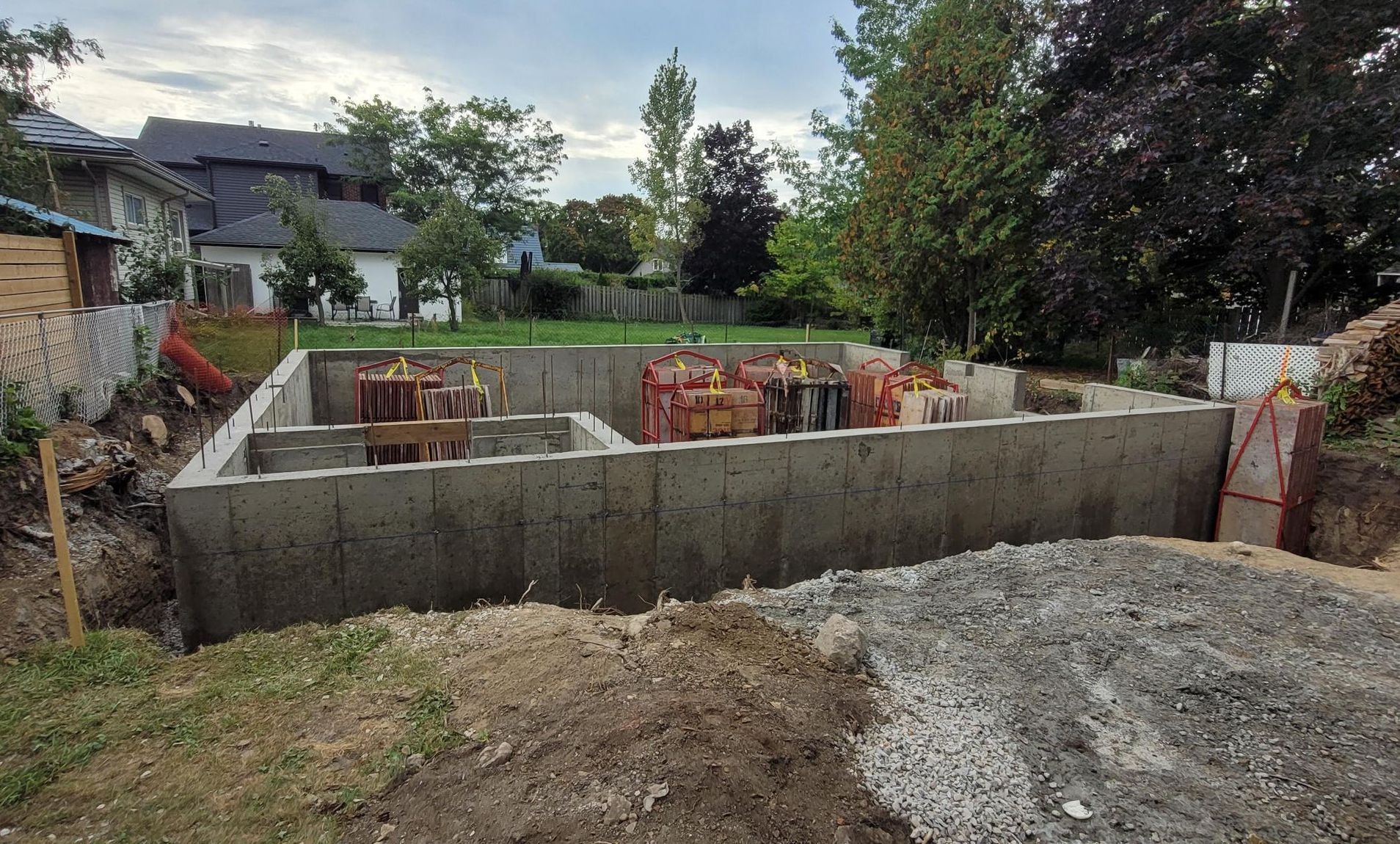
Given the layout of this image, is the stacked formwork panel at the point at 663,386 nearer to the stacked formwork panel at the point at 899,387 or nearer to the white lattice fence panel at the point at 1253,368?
the stacked formwork panel at the point at 899,387

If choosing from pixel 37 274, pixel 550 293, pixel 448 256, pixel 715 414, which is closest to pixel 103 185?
pixel 448 256

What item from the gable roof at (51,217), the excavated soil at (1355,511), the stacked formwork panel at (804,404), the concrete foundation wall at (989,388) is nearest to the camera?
the excavated soil at (1355,511)

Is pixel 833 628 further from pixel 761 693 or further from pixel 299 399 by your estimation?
pixel 299 399

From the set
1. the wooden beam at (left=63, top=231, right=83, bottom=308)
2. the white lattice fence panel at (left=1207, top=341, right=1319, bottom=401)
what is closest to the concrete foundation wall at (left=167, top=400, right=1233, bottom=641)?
the white lattice fence panel at (left=1207, top=341, right=1319, bottom=401)

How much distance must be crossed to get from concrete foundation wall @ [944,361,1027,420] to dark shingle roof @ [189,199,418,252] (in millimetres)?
21041

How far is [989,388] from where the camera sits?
1254 cm

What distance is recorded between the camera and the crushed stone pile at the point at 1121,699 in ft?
10.8

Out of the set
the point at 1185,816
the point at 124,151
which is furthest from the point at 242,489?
the point at 124,151

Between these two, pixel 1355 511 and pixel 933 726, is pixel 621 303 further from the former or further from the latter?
pixel 933 726

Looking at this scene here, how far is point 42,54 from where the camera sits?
36.4ft

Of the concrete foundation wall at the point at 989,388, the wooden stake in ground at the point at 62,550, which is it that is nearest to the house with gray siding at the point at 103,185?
the wooden stake in ground at the point at 62,550

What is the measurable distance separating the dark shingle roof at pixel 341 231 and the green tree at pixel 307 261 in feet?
8.12

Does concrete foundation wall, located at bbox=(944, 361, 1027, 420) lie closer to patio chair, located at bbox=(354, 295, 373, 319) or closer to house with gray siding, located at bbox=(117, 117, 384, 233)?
patio chair, located at bbox=(354, 295, 373, 319)

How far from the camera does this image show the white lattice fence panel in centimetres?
1221
